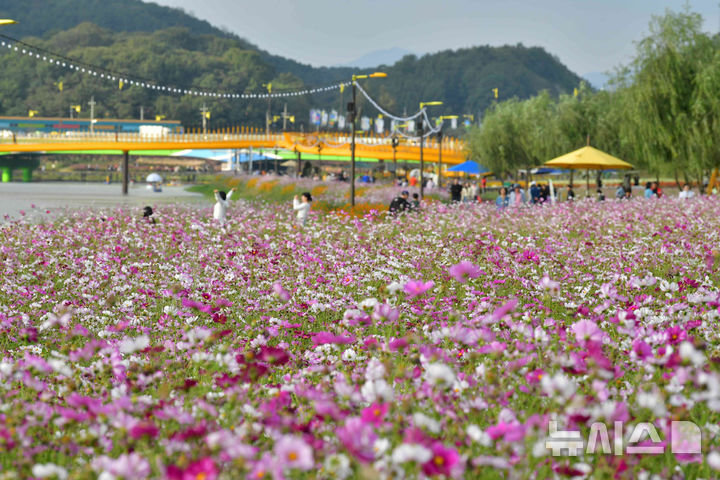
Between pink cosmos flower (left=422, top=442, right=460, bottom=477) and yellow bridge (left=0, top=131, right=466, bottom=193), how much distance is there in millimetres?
55421

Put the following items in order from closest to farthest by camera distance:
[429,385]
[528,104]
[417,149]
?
1. [429,385]
2. [528,104]
3. [417,149]

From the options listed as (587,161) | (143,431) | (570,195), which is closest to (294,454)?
(143,431)

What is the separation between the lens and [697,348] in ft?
9.99

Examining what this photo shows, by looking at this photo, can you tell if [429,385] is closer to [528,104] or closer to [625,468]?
[625,468]

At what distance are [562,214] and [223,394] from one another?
52.6 feet

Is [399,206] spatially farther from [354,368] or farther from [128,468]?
[128,468]

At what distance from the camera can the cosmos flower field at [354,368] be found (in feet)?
8.75

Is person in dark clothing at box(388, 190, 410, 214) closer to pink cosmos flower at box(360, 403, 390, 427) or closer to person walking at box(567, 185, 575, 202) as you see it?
person walking at box(567, 185, 575, 202)

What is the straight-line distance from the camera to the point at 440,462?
2.30 m

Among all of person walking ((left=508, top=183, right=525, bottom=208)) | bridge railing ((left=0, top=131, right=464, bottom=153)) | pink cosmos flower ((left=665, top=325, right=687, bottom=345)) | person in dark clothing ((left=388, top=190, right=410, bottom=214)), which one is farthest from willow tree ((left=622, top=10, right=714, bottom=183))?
bridge railing ((left=0, top=131, right=464, bottom=153))

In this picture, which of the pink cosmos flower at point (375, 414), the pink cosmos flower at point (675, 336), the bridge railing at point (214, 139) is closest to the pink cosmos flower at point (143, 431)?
the pink cosmos flower at point (375, 414)

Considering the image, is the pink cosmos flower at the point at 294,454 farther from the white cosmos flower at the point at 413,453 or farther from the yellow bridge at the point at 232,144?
the yellow bridge at the point at 232,144

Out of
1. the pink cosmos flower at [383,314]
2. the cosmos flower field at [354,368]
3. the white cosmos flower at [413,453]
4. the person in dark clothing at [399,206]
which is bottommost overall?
the cosmos flower field at [354,368]

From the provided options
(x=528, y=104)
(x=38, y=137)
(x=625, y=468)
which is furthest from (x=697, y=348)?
(x=38, y=137)
